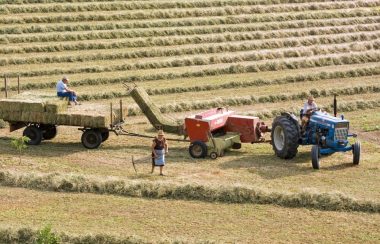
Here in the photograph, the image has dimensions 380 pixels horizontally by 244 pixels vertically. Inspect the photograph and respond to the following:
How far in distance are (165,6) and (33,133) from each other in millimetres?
19564

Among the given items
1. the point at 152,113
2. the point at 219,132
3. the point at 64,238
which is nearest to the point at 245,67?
the point at 152,113

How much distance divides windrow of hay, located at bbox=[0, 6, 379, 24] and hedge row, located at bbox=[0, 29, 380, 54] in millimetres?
2154

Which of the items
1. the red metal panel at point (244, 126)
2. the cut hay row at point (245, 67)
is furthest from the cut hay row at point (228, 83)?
the red metal panel at point (244, 126)

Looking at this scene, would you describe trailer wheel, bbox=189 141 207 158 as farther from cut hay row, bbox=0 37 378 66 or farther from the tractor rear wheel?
cut hay row, bbox=0 37 378 66

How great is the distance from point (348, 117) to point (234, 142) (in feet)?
21.9

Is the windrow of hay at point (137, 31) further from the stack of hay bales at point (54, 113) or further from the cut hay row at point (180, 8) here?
the stack of hay bales at point (54, 113)

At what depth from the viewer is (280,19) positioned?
40.6m

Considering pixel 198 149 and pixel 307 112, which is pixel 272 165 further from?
pixel 198 149

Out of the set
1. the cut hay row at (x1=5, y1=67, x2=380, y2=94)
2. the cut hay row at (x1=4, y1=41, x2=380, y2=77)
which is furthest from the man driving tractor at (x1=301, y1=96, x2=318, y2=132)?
the cut hay row at (x1=4, y1=41, x2=380, y2=77)

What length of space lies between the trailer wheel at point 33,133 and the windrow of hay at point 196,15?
16.0 meters

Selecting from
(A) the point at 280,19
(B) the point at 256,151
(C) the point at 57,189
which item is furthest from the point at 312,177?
(A) the point at 280,19

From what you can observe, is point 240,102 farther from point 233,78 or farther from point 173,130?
point 173,130

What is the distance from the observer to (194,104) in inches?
1104

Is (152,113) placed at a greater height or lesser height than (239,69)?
lesser
